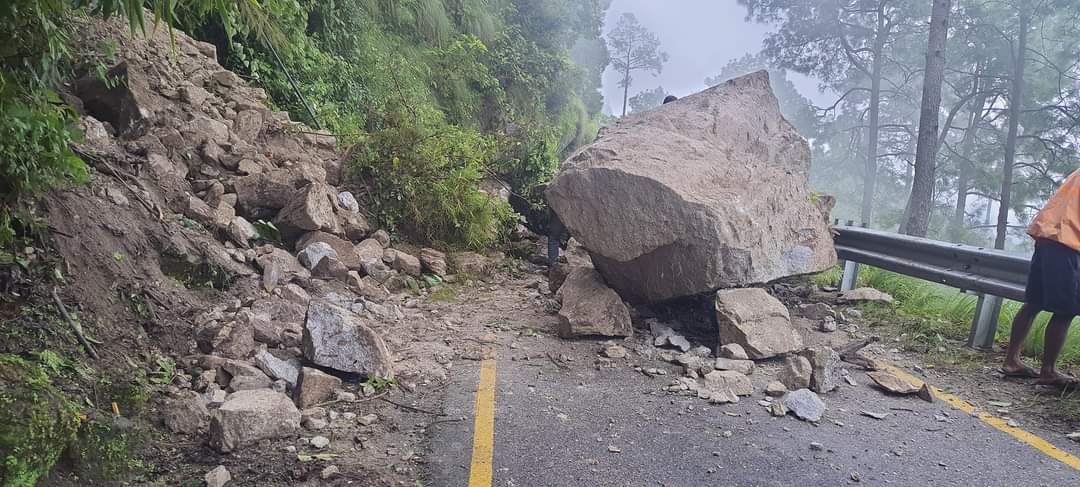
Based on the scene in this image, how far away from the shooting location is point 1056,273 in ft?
12.7

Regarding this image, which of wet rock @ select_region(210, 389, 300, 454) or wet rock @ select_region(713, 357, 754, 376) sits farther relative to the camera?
wet rock @ select_region(713, 357, 754, 376)

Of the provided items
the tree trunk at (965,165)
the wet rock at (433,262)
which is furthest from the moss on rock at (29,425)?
the tree trunk at (965,165)

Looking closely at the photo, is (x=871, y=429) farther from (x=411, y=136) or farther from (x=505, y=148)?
(x=505, y=148)

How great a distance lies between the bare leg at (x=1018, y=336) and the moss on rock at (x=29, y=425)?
17.7 ft

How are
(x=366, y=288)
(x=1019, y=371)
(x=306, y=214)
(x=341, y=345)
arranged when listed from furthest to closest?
(x=306, y=214), (x=366, y=288), (x=1019, y=371), (x=341, y=345)

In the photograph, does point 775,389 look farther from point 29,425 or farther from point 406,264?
point 406,264

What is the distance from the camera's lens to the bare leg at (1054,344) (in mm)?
3869

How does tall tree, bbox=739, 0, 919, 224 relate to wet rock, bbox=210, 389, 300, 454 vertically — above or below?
above

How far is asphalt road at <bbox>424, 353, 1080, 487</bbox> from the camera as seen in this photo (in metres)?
2.68

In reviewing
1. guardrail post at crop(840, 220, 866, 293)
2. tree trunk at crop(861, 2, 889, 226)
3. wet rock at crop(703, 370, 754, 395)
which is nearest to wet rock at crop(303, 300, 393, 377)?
wet rock at crop(703, 370, 754, 395)

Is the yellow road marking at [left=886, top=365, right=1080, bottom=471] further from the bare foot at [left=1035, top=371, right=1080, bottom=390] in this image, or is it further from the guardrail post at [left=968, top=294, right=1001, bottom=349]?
the guardrail post at [left=968, top=294, right=1001, bottom=349]

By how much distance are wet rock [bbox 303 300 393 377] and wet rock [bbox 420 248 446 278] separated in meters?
2.84

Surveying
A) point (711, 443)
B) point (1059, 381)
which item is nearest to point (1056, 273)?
point (1059, 381)

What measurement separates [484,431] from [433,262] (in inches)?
148
